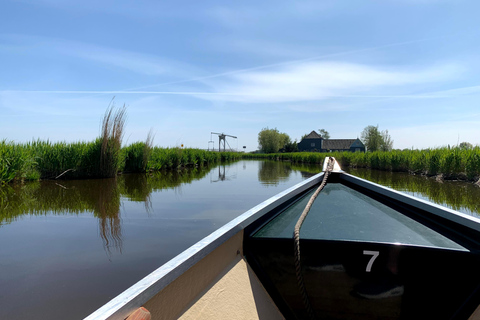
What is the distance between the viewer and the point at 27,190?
623 cm

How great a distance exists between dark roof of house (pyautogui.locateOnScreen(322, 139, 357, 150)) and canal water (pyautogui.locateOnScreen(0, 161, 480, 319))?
49988 millimetres

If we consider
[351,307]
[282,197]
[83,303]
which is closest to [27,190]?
[83,303]

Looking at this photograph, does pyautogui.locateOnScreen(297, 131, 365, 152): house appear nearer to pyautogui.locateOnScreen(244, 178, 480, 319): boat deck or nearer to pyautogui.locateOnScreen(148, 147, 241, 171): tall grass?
pyautogui.locateOnScreen(148, 147, 241, 171): tall grass

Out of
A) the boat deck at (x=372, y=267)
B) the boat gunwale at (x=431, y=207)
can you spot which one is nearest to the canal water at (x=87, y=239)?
the boat deck at (x=372, y=267)

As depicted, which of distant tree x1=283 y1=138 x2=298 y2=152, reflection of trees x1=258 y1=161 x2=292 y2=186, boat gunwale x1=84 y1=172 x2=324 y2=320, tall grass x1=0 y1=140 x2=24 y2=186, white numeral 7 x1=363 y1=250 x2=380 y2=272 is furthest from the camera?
distant tree x1=283 y1=138 x2=298 y2=152

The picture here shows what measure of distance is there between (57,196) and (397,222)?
608 centimetres

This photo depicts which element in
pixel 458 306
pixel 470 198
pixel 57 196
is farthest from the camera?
pixel 470 198

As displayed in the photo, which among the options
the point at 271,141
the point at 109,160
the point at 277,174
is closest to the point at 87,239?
the point at 109,160

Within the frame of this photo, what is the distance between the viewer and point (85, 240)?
122 inches

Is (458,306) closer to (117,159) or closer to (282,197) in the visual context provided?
(282,197)

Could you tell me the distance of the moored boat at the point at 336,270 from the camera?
115cm

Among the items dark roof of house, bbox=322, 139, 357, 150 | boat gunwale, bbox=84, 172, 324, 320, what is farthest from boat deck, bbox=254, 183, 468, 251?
dark roof of house, bbox=322, 139, 357, 150

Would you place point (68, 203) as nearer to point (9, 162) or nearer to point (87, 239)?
point (87, 239)

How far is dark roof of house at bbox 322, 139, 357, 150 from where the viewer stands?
5394 cm
